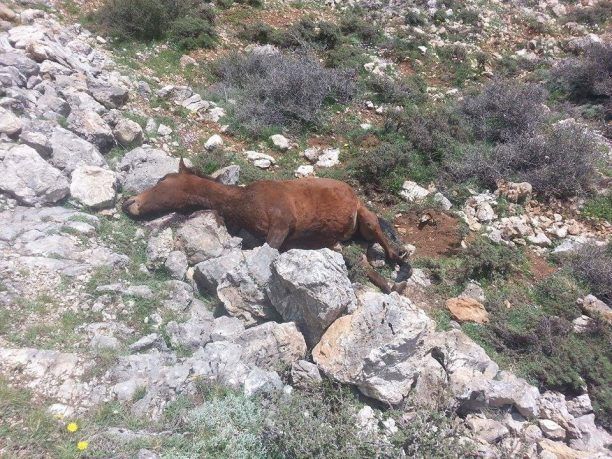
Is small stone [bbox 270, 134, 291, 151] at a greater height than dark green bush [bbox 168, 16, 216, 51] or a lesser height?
lesser

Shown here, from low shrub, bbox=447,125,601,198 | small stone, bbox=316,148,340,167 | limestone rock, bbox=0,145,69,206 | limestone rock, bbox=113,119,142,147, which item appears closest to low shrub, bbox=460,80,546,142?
low shrub, bbox=447,125,601,198

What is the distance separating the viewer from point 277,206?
5.85 metres

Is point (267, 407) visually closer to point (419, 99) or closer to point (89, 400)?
point (89, 400)

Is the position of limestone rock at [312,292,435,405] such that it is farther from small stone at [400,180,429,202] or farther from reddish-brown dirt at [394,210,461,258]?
small stone at [400,180,429,202]

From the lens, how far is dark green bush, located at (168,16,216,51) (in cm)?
1021

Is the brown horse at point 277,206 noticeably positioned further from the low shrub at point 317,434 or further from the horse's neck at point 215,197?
the low shrub at point 317,434

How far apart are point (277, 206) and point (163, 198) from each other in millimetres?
1350

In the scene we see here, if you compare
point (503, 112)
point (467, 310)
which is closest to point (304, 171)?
point (467, 310)

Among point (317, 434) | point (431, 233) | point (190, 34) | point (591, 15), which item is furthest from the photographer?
point (591, 15)

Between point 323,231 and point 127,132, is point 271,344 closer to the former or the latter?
point 323,231

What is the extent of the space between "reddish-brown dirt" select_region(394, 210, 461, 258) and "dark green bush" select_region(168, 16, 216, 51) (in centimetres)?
605

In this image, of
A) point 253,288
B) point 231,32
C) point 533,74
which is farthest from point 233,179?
point 533,74

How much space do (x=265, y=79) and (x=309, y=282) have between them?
5784mm

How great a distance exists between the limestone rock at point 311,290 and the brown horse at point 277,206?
42.6 inches
